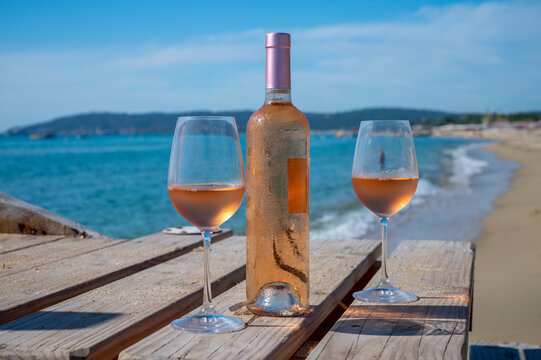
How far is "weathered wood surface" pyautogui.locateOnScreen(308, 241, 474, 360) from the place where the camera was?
1067 mm

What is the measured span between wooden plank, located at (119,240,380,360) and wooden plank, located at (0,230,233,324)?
0.40 meters

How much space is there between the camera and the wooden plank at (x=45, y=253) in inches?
70.5

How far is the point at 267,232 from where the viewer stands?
4.09 ft

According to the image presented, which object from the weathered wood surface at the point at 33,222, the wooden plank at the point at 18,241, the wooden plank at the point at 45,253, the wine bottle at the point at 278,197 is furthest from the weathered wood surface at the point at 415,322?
the weathered wood surface at the point at 33,222

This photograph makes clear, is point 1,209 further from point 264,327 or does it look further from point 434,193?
point 434,193

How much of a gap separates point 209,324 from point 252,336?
109mm

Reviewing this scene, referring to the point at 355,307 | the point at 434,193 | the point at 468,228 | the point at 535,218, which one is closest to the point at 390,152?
the point at 355,307

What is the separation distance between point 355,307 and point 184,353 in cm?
52

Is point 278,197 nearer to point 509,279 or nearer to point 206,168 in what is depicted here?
point 206,168

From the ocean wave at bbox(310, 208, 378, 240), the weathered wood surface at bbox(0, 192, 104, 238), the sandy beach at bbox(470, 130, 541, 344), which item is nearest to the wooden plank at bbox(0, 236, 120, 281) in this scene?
the weathered wood surface at bbox(0, 192, 104, 238)

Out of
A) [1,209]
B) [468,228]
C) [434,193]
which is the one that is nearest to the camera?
[1,209]

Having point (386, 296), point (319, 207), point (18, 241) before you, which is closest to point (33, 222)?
point (18, 241)

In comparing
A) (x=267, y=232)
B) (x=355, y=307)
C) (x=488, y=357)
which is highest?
(x=267, y=232)

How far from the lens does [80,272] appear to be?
5.46ft
